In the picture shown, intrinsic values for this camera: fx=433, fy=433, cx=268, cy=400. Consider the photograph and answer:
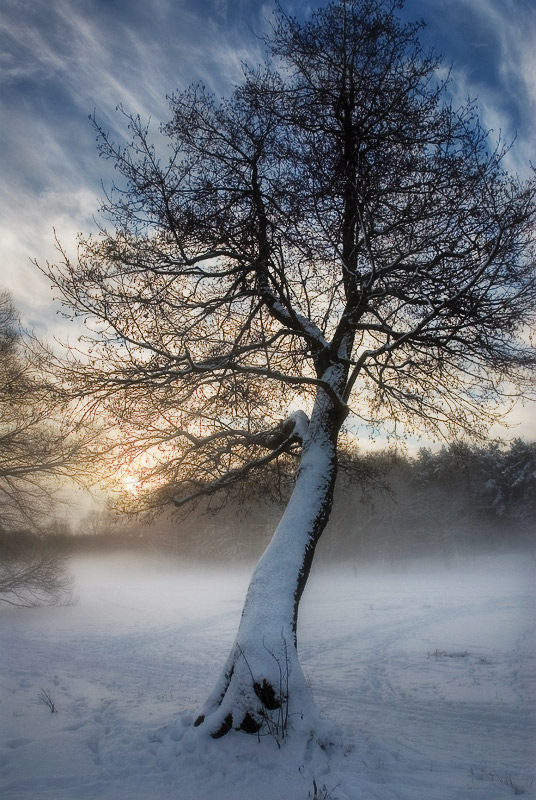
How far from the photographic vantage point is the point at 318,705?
719cm

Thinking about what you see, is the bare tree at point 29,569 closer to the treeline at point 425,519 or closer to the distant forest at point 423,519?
the distant forest at point 423,519

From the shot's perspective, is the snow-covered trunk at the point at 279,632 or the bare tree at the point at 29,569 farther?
the bare tree at the point at 29,569

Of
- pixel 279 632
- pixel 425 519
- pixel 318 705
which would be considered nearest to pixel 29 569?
pixel 318 705

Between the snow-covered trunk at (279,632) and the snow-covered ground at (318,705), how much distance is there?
23 centimetres

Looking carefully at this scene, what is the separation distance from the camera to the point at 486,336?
5875mm

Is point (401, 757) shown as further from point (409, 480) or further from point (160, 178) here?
point (409, 480)

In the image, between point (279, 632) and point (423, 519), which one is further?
point (423, 519)

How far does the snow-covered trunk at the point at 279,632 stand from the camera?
4531mm

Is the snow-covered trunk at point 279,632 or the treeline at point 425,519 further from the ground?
the treeline at point 425,519

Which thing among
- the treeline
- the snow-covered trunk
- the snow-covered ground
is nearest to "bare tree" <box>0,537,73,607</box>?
the snow-covered ground

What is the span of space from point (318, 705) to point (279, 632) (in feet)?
11.2

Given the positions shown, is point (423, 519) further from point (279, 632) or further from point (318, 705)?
point (279, 632)

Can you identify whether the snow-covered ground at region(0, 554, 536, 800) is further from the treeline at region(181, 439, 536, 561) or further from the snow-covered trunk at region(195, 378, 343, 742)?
the treeline at region(181, 439, 536, 561)

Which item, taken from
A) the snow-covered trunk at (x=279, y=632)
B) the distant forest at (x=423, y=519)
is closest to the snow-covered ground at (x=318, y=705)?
the snow-covered trunk at (x=279, y=632)
